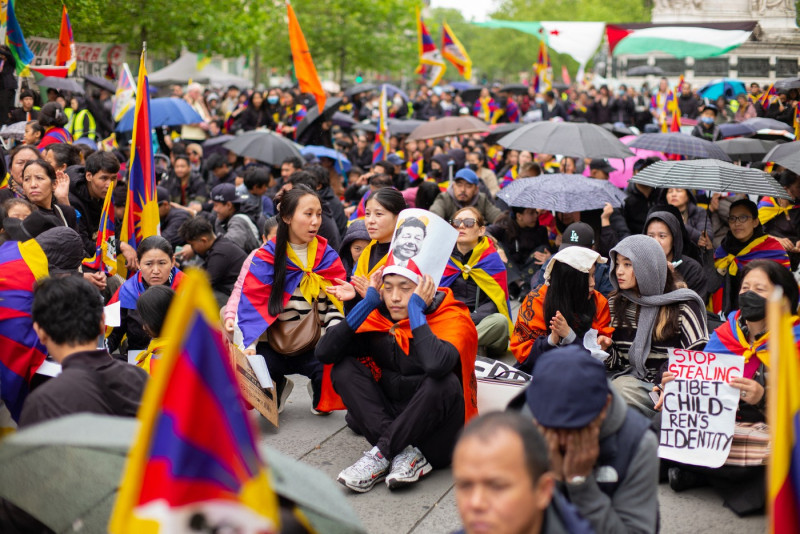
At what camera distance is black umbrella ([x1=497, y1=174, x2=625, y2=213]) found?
26.3 ft

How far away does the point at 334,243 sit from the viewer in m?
7.60

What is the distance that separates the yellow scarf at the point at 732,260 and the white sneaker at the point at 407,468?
3.79 meters

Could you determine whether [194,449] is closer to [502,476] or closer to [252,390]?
[502,476]

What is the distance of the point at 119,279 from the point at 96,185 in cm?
123

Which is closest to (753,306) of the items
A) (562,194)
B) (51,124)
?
(562,194)

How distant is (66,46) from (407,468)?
10.1 metres

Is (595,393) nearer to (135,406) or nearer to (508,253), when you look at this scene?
(135,406)

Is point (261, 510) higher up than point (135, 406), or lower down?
higher up

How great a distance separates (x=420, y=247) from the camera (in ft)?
→ 16.3

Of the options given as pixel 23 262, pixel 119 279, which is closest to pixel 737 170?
pixel 119 279

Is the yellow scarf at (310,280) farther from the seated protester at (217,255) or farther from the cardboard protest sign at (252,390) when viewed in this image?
the seated protester at (217,255)

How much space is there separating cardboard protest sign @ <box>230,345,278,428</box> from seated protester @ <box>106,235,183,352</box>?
72 cm

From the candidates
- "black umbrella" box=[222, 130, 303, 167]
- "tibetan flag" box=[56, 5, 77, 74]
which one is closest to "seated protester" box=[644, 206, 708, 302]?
"black umbrella" box=[222, 130, 303, 167]

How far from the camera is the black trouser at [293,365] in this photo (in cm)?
589
